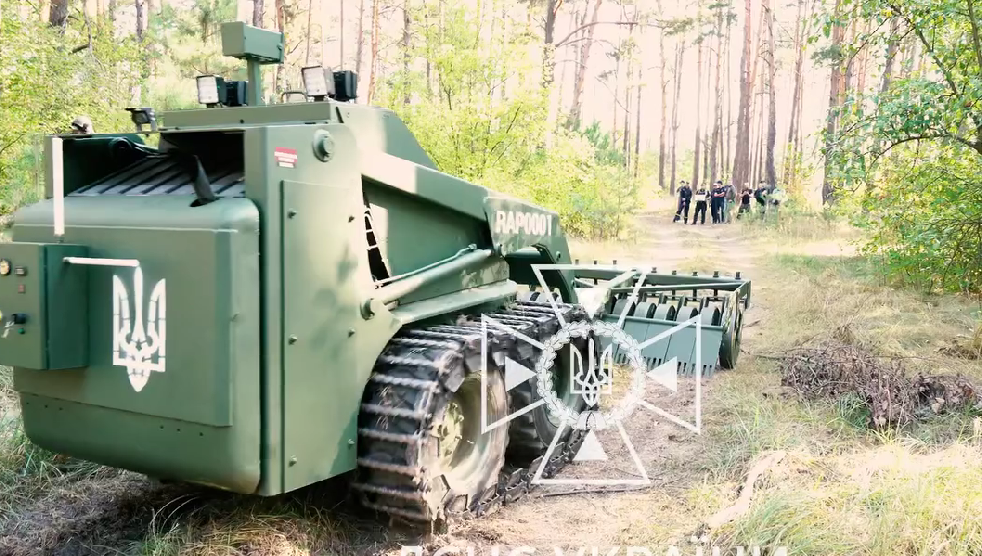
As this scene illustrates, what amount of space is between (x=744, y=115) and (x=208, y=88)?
84.8 feet

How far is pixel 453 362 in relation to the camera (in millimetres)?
3953

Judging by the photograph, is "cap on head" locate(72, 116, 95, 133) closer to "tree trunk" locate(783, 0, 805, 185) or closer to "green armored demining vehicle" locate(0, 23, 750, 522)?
"green armored demining vehicle" locate(0, 23, 750, 522)

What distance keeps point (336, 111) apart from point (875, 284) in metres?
10.0

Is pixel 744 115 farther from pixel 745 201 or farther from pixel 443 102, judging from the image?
pixel 443 102

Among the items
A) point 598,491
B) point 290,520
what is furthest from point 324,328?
point 598,491

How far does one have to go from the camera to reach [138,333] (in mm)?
3379

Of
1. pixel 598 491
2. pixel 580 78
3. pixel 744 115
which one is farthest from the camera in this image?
pixel 580 78

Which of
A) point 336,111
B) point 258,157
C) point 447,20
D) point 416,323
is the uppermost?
point 447,20

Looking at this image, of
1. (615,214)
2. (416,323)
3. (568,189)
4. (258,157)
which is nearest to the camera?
(258,157)

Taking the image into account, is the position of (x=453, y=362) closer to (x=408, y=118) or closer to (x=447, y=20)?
(x=408, y=118)

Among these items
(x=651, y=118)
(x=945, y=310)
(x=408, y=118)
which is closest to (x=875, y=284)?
(x=945, y=310)

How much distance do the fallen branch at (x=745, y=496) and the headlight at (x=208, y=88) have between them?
3393 mm

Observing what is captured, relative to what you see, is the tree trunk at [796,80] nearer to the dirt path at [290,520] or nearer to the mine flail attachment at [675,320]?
the mine flail attachment at [675,320]

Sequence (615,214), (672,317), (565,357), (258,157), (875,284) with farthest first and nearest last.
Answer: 1. (615,214)
2. (875,284)
3. (672,317)
4. (565,357)
5. (258,157)
